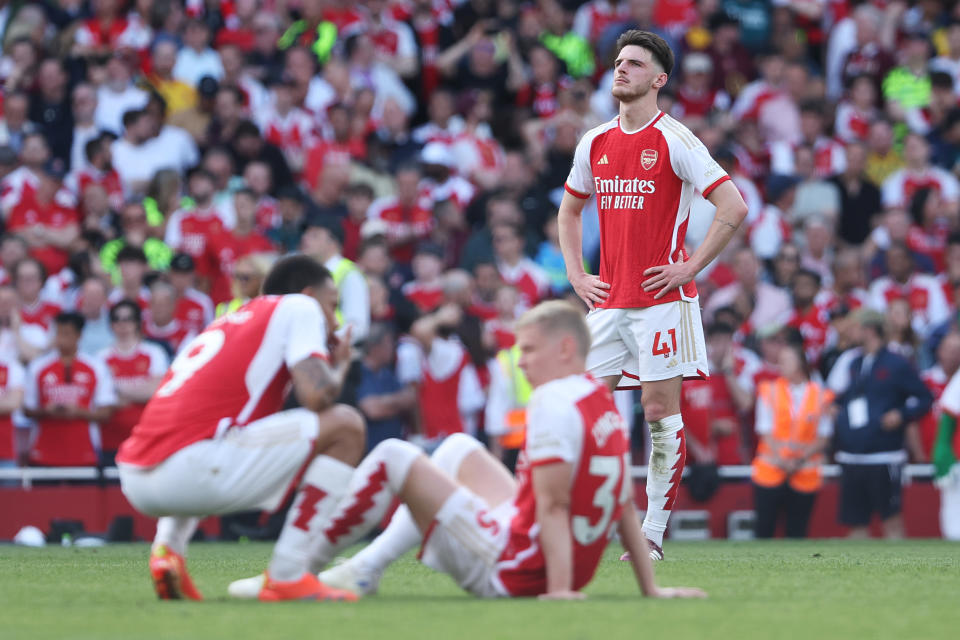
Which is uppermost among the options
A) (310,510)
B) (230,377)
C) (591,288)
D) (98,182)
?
(98,182)

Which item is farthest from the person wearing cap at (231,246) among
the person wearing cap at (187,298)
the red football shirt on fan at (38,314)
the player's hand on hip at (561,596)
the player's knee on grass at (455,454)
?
the player's hand on hip at (561,596)

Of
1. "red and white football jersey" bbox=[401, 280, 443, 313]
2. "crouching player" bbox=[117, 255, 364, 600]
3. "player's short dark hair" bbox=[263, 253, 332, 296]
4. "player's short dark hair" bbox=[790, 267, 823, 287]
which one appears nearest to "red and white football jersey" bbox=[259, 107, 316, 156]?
"red and white football jersey" bbox=[401, 280, 443, 313]

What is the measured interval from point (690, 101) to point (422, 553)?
1319 cm

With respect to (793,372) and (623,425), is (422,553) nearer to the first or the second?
(623,425)

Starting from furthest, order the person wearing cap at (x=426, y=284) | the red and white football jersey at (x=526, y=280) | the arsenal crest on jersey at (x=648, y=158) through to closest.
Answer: the red and white football jersey at (x=526, y=280) < the person wearing cap at (x=426, y=284) < the arsenal crest on jersey at (x=648, y=158)

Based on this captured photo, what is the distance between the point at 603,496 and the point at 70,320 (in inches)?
324

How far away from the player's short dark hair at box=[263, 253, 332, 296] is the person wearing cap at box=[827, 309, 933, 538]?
330 inches

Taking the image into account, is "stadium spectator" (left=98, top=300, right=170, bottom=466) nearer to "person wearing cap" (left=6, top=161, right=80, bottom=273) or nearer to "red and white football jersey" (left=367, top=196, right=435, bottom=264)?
"person wearing cap" (left=6, top=161, right=80, bottom=273)

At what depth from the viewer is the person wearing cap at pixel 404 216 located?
50.9 ft

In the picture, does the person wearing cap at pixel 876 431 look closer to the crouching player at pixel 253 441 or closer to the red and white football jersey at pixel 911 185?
the red and white football jersey at pixel 911 185

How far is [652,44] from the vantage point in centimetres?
874

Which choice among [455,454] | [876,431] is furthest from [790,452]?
[455,454]

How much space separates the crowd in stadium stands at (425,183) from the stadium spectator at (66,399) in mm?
19

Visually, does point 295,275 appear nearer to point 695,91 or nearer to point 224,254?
point 224,254
